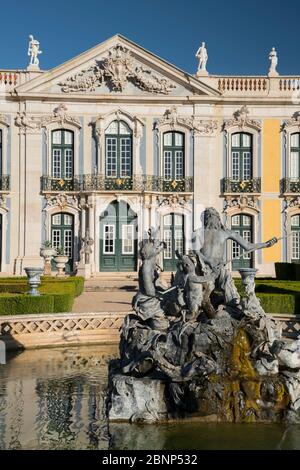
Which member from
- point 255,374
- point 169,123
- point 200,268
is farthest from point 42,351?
point 169,123

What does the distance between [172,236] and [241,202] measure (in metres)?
2.97

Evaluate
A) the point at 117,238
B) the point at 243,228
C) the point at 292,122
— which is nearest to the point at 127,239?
the point at 117,238

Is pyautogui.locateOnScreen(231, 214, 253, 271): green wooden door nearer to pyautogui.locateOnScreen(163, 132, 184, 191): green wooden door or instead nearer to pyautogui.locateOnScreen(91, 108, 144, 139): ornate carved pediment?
pyautogui.locateOnScreen(163, 132, 184, 191): green wooden door

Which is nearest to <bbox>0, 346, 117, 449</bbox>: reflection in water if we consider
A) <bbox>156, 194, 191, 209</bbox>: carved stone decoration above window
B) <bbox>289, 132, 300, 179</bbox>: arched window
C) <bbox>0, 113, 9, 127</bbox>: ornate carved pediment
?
<bbox>156, 194, 191, 209</bbox>: carved stone decoration above window

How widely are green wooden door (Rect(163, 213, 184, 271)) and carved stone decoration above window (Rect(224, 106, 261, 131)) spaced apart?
4.02 meters

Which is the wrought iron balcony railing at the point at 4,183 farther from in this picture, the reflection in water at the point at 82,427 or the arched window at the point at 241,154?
the reflection in water at the point at 82,427

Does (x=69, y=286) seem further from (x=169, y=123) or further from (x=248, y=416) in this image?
(x=169, y=123)

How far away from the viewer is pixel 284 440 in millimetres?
6496

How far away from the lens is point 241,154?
25.4m

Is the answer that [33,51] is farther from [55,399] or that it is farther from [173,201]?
[55,399]

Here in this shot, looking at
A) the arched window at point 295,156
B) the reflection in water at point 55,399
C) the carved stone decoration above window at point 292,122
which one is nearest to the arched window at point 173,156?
the carved stone decoration above window at point 292,122

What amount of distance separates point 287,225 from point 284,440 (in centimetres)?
1917

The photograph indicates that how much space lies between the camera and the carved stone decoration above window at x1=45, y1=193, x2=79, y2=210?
968 inches
